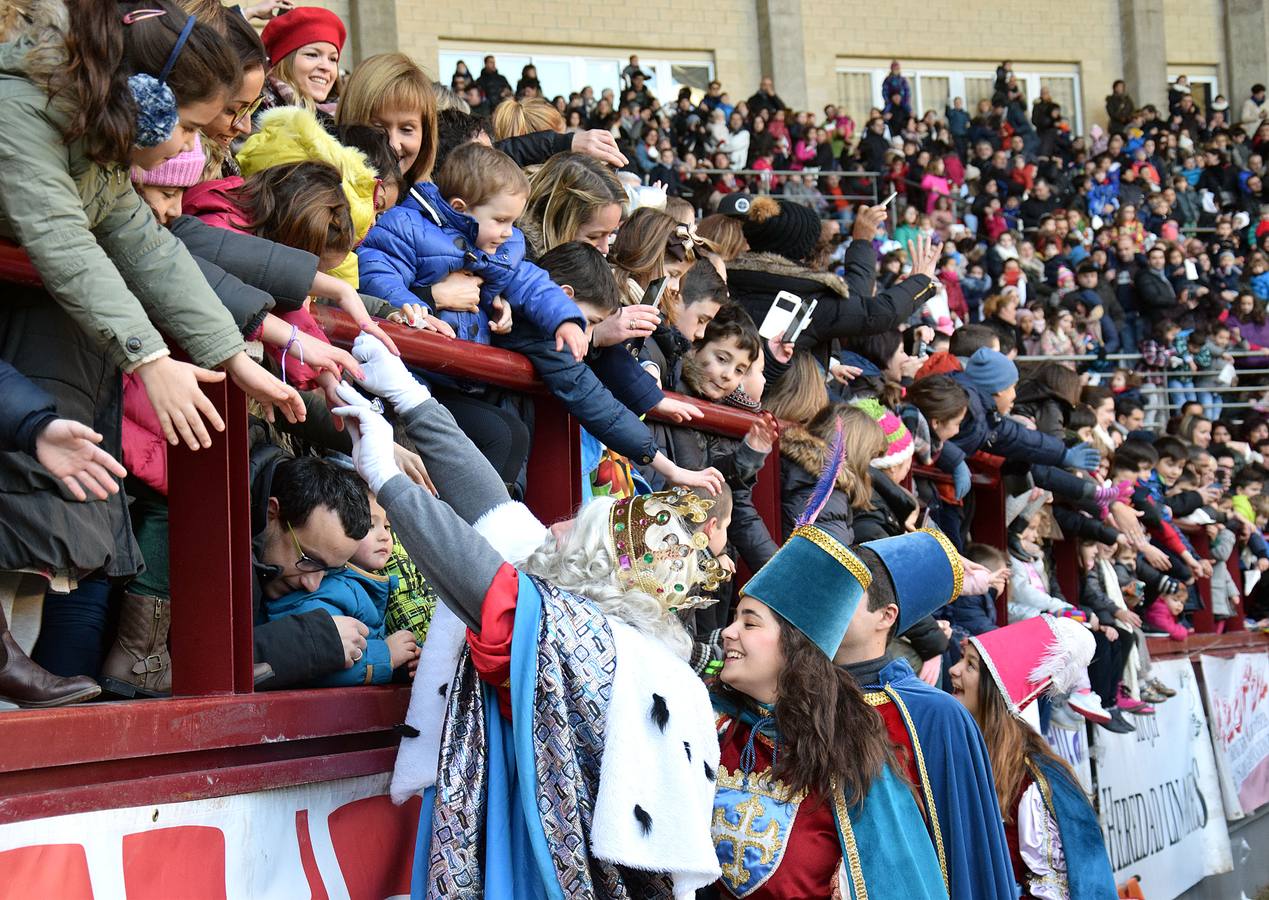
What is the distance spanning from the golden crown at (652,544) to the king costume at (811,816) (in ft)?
2.61

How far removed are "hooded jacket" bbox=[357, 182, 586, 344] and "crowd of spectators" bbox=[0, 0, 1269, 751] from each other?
0.01m

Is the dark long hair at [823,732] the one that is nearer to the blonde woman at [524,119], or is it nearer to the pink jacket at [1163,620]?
the blonde woman at [524,119]

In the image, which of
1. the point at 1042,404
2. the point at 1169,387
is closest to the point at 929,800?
the point at 1042,404

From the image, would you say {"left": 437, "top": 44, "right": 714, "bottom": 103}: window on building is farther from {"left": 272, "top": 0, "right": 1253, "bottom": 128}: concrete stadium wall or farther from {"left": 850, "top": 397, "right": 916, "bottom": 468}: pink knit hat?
{"left": 850, "top": 397, "right": 916, "bottom": 468}: pink knit hat

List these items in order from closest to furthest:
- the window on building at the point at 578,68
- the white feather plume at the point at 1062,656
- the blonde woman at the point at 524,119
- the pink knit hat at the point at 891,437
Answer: the white feather plume at the point at 1062,656, the blonde woman at the point at 524,119, the pink knit hat at the point at 891,437, the window on building at the point at 578,68

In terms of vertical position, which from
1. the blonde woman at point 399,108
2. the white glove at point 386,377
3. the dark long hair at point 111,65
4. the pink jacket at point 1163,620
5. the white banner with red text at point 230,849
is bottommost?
the pink jacket at point 1163,620

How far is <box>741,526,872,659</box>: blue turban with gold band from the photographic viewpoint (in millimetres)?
4055

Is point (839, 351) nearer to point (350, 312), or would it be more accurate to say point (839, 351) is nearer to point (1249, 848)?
point (350, 312)

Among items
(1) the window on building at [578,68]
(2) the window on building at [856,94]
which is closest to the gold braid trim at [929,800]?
(1) the window on building at [578,68]

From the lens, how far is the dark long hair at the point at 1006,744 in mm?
5012

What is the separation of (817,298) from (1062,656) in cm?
214

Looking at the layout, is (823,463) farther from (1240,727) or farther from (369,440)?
(1240,727)

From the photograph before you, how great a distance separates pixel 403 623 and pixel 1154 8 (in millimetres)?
26590

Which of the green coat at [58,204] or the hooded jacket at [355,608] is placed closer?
the green coat at [58,204]
